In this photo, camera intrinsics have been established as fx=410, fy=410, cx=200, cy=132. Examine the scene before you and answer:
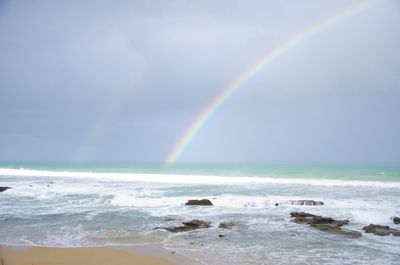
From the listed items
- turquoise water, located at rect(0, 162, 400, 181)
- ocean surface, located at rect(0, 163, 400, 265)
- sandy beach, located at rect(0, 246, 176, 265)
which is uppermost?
turquoise water, located at rect(0, 162, 400, 181)

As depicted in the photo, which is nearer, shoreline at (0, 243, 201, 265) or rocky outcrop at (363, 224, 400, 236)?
shoreline at (0, 243, 201, 265)

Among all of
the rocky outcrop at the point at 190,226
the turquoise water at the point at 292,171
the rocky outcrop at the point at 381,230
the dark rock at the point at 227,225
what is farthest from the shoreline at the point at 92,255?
the turquoise water at the point at 292,171

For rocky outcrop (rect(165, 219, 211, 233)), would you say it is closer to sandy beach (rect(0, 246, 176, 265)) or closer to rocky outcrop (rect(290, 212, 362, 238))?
sandy beach (rect(0, 246, 176, 265))

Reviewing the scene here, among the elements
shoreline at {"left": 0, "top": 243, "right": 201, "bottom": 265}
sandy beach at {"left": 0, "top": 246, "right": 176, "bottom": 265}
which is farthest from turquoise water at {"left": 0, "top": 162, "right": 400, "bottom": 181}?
sandy beach at {"left": 0, "top": 246, "right": 176, "bottom": 265}

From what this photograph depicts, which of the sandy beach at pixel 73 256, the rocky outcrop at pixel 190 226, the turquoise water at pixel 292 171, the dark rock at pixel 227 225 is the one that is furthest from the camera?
the turquoise water at pixel 292 171

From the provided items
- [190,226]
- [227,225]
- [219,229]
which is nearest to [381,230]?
[227,225]

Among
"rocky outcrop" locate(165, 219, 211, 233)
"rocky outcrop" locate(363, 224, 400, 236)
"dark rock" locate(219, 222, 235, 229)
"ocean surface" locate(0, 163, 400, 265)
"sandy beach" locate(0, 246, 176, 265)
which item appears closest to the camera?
"sandy beach" locate(0, 246, 176, 265)

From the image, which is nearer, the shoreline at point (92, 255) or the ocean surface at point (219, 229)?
the shoreline at point (92, 255)

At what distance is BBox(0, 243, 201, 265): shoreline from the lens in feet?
38.5

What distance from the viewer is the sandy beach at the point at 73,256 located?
11695 millimetres

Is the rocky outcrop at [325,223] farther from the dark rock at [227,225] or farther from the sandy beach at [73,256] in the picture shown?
the sandy beach at [73,256]

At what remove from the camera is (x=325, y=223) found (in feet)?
59.9

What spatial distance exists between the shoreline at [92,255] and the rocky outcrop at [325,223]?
285 inches

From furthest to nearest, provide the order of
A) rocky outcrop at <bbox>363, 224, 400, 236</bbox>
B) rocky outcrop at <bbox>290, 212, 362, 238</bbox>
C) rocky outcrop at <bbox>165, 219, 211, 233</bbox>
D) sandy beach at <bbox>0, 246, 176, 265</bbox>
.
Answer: rocky outcrop at <bbox>165, 219, 211, 233</bbox> < rocky outcrop at <bbox>290, 212, 362, 238</bbox> < rocky outcrop at <bbox>363, 224, 400, 236</bbox> < sandy beach at <bbox>0, 246, 176, 265</bbox>
